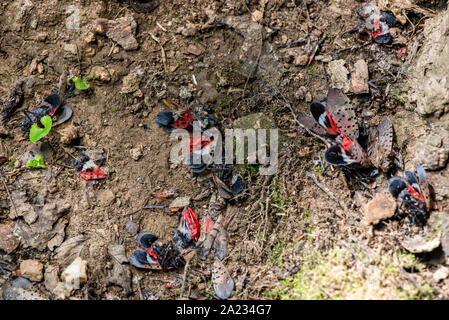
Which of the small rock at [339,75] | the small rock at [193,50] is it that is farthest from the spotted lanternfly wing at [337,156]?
the small rock at [193,50]

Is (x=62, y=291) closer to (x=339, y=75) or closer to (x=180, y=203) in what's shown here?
(x=180, y=203)

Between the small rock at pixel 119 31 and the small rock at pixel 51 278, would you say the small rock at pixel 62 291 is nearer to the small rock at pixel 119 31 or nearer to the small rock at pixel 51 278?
the small rock at pixel 51 278

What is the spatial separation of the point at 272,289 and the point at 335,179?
0.96 m

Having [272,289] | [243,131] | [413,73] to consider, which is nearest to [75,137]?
[243,131]

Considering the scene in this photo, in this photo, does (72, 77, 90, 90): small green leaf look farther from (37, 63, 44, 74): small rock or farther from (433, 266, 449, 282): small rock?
(433, 266, 449, 282): small rock

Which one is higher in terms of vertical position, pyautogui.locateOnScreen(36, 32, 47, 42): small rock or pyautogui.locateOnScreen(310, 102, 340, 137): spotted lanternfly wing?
pyautogui.locateOnScreen(36, 32, 47, 42): small rock

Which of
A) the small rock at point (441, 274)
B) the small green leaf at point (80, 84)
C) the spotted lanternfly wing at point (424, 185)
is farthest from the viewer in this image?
the small green leaf at point (80, 84)

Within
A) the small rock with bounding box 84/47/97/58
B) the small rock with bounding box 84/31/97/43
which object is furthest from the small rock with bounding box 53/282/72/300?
the small rock with bounding box 84/31/97/43

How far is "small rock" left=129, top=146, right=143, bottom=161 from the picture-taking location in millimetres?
3064

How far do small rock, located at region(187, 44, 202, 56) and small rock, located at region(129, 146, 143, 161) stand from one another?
93 centimetres

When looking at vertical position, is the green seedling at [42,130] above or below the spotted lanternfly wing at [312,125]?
below

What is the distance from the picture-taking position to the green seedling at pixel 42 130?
9.65 feet

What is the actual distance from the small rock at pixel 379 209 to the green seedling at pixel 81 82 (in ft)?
7.95

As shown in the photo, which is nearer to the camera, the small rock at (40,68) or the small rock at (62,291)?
the small rock at (62,291)
